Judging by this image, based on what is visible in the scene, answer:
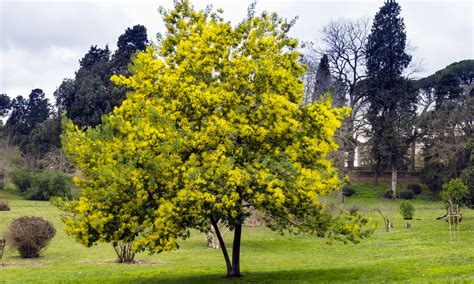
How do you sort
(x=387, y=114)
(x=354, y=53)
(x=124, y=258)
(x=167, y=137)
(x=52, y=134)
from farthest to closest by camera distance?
(x=52, y=134), (x=354, y=53), (x=387, y=114), (x=124, y=258), (x=167, y=137)

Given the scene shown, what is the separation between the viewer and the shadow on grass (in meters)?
16.1

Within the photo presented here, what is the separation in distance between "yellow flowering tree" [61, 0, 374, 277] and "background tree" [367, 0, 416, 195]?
47138mm

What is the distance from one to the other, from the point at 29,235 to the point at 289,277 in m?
12.2

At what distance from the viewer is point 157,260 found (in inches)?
945

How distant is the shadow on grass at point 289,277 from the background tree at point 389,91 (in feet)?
146

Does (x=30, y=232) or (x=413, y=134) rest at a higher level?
(x=413, y=134)

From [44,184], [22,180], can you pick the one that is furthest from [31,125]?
[44,184]

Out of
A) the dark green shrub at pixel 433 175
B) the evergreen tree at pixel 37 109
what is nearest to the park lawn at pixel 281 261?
the dark green shrub at pixel 433 175

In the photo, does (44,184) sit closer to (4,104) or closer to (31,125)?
(31,125)

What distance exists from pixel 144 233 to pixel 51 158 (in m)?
55.9

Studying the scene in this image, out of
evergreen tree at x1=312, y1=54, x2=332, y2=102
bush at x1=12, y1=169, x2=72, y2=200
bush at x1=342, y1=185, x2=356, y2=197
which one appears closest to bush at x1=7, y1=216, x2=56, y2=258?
bush at x1=12, y1=169, x2=72, y2=200

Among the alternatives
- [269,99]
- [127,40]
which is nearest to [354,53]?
[127,40]

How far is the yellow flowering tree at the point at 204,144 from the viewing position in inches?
552

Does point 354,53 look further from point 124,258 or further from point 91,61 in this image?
point 124,258
